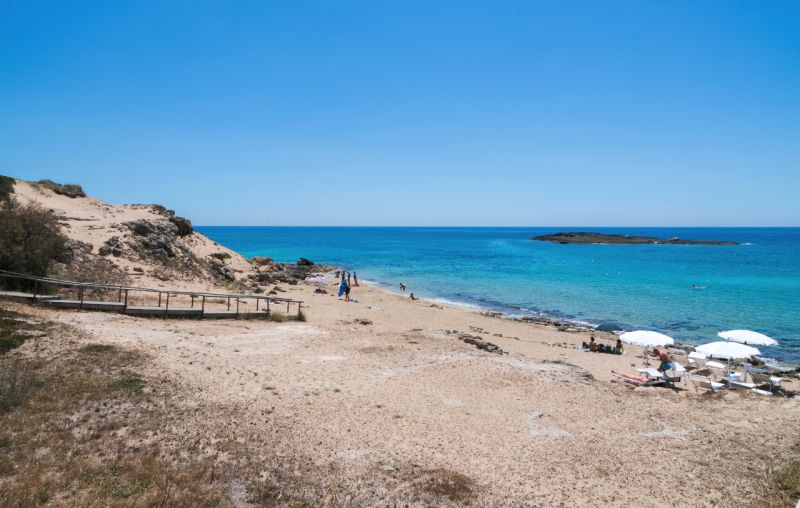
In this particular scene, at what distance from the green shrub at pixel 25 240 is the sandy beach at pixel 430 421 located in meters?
3.69

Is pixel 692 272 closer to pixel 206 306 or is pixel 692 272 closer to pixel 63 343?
pixel 206 306

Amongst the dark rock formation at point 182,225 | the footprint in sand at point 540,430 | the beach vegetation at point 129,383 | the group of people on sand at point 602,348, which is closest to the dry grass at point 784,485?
the footprint in sand at point 540,430

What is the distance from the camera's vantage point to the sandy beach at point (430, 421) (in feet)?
27.0

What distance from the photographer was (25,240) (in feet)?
61.0

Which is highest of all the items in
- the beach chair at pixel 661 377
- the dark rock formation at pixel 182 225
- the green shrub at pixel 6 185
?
the green shrub at pixel 6 185

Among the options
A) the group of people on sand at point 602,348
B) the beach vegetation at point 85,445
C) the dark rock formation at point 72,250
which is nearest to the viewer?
the beach vegetation at point 85,445

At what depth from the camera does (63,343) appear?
499 inches

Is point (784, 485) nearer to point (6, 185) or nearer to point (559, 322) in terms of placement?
point (559, 322)

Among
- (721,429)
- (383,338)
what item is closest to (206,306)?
(383,338)

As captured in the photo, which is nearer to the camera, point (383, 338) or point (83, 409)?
point (83, 409)

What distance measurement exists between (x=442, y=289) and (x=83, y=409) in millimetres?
39170

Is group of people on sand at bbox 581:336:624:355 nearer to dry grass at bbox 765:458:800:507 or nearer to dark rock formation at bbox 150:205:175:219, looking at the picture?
dry grass at bbox 765:458:800:507

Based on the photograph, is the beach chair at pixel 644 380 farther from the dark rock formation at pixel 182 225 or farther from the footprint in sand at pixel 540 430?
the dark rock formation at pixel 182 225

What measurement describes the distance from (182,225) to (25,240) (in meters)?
21.7
